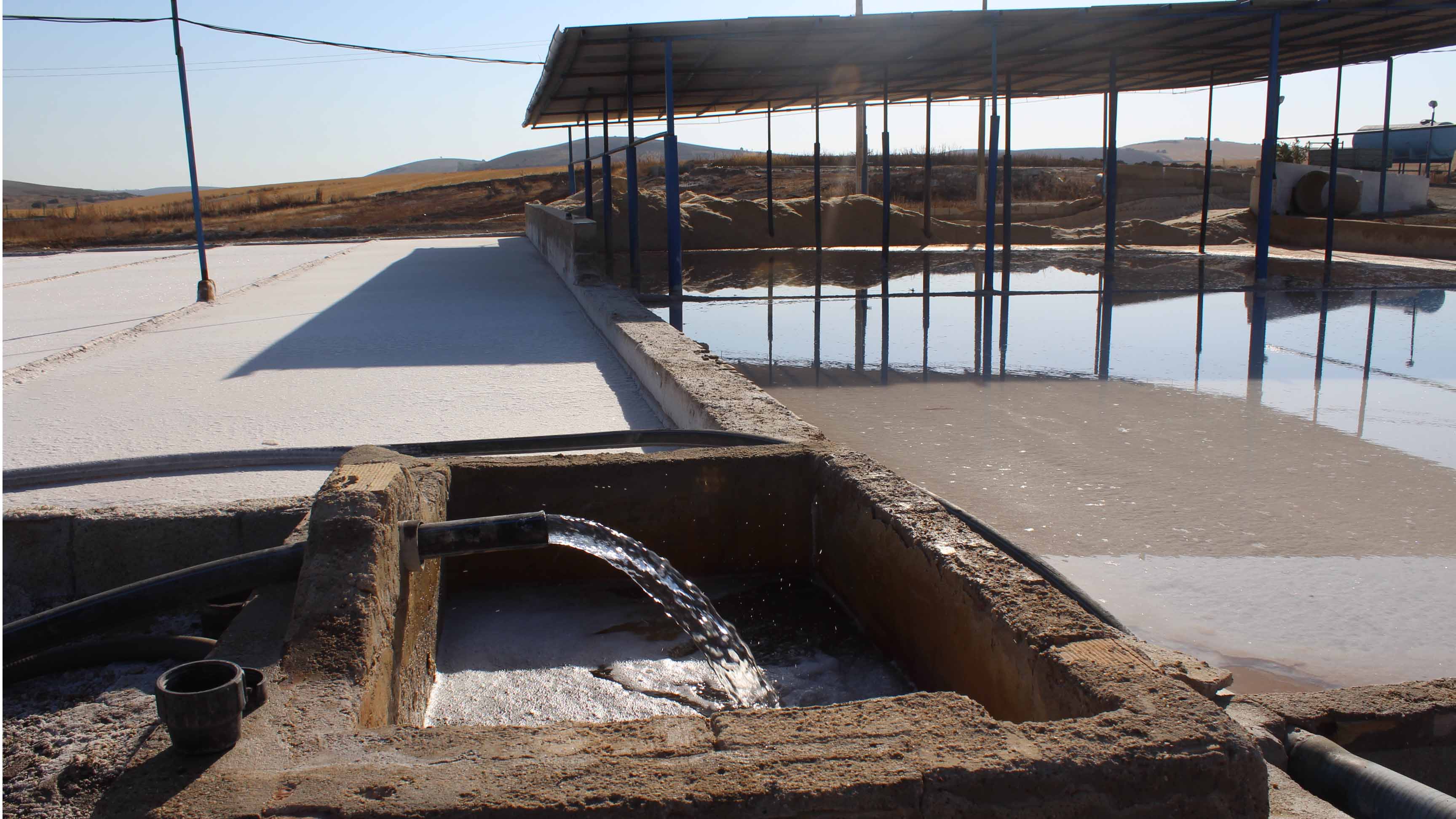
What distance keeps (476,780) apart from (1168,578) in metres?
3.21

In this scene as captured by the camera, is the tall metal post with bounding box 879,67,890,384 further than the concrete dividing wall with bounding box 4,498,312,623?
Yes

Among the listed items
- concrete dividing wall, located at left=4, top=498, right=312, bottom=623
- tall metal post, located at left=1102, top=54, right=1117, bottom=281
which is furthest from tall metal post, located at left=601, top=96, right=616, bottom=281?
concrete dividing wall, located at left=4, top=498, right=312, bottom=623

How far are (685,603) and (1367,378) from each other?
7.08 meters

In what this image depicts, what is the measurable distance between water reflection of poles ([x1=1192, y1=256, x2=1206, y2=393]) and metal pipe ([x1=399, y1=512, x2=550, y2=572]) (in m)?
6.19

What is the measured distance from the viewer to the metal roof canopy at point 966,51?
12.9 meters

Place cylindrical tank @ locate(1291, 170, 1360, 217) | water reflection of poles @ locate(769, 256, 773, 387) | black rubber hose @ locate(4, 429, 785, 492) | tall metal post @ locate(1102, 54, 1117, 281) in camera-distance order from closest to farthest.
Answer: black rubber hose @ locate(4, 429, 785, 492) < water reflection of poles @ locate(769, 256, 773, 387) < tall metal post @ locate(1102, 54, 1117, 281) < cylindrical tank @ locate(1291, 170, 1360, 217)

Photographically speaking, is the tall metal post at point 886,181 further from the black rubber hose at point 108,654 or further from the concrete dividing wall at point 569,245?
the black rubber hose at point 108,654

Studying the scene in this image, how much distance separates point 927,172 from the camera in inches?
853

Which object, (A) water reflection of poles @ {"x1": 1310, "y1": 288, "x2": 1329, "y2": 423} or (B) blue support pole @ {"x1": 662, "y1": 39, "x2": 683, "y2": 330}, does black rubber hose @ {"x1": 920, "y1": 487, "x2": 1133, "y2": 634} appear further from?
(B) blue support pole @ {"x1": 662, "y1": 39, "x2": 683, "y2": 330}

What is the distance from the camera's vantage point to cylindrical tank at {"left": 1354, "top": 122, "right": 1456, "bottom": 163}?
123 feet

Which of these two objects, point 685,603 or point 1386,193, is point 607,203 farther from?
point 1386,193

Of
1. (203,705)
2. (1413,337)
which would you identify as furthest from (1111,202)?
(203,705)

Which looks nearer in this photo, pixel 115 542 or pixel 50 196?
pixel 115 542

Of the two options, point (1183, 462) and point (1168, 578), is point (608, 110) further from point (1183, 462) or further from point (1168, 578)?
point (1168, 578)
